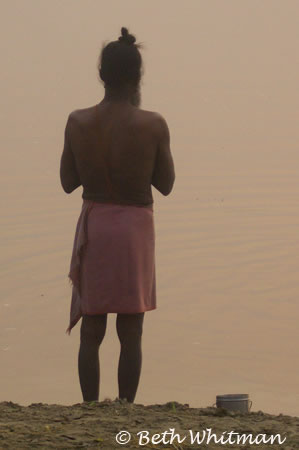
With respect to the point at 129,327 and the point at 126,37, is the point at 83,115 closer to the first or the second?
the point at 126,37

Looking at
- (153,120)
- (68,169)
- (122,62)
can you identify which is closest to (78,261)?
(68,169)

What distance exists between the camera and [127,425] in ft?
13.7

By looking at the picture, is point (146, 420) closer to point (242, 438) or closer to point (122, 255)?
point (242, 438)

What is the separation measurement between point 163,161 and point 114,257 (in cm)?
41

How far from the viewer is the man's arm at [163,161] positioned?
15.6ft

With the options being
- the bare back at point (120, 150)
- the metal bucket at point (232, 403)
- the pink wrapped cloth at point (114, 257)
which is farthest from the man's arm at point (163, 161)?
the metal bucket at point (232, 403)

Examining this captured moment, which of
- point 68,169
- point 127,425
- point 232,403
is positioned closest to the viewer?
point 127,425

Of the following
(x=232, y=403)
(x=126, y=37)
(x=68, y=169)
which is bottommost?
(x=232, y=403)

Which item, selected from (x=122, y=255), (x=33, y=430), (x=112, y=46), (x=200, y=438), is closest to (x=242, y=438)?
(x=200, y=438)

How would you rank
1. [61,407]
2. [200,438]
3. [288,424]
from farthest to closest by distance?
[61,407] < [288,424] < [200,438]

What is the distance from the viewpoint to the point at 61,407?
464cm

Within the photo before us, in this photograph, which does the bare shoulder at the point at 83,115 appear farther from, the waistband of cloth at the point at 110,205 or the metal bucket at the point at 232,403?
the metal bucket at the point at 232,403

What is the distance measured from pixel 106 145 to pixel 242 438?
1.28 m

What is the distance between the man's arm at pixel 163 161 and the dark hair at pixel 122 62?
0.59ft
